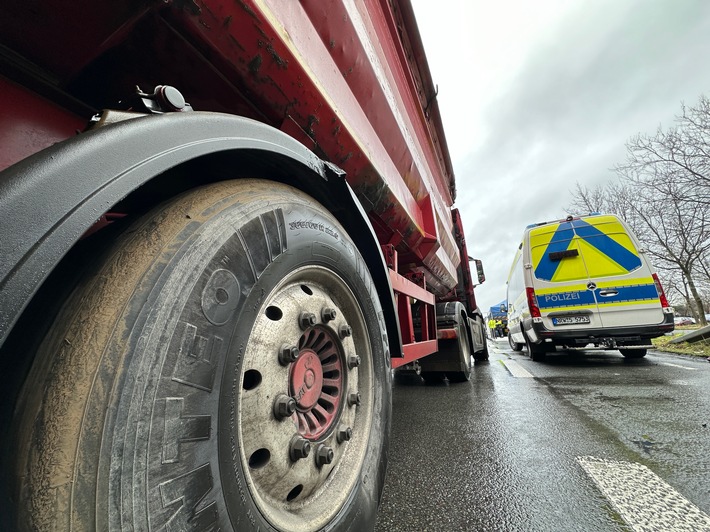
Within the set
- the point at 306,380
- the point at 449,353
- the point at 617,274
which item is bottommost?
the point at 449,353

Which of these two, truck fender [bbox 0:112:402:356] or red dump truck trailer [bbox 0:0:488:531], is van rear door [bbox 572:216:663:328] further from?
truck fender [bbox 0:112:402:356]

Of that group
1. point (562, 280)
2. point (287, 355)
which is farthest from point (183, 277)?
point (562, 280)

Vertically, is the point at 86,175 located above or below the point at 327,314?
above

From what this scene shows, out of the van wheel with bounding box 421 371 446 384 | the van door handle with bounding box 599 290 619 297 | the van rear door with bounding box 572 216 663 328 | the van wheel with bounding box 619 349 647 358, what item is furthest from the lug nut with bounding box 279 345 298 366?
the van wheel with bounding box 619 349 647 358

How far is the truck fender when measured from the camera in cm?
48

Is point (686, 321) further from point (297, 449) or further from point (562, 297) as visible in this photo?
point (297, 449)

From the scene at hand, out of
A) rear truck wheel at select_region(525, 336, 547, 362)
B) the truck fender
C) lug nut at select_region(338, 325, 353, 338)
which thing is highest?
the truck fender

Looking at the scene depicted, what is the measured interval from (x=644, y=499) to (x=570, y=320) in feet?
16.7

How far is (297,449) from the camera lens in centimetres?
94

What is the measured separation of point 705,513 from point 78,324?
7.22ft

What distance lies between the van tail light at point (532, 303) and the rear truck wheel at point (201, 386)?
19.5 ft

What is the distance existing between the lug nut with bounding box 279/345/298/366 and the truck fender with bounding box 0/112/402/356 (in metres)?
0.52

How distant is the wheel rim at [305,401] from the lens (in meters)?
0.86

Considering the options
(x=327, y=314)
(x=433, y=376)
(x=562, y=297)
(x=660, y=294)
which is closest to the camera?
(x=327, y=314)
